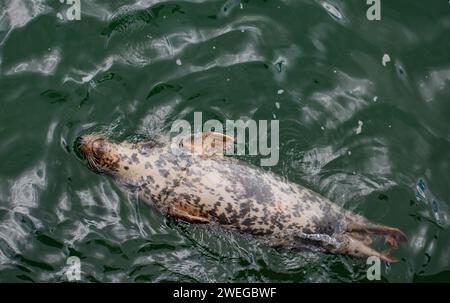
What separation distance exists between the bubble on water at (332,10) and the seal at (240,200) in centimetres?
254

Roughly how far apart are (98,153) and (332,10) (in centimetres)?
367

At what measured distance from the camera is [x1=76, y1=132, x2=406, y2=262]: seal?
6.73 meters

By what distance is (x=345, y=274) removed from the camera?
22.9ft

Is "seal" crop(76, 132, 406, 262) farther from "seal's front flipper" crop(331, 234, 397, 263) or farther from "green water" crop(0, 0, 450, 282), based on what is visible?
"green water" crop(0, 0, 450, 282)

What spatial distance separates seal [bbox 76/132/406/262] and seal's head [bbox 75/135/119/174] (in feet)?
0.26

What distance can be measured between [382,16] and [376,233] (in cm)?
308

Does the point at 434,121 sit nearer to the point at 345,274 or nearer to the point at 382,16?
the point at 382,16

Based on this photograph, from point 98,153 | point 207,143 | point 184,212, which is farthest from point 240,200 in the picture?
point 98,153

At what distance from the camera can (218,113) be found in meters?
7.79

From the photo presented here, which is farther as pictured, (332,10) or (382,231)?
(332,10)

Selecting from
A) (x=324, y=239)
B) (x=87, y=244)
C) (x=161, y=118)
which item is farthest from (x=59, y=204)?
(x=324, y=239)

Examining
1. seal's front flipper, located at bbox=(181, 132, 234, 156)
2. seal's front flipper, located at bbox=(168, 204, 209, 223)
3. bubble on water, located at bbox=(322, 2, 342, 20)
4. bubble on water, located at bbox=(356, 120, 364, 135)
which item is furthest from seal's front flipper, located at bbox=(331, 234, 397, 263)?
bubble on water, located at bbox=(322, 2, 342, 20)

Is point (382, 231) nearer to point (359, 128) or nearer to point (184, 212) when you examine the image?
point (359, 128)

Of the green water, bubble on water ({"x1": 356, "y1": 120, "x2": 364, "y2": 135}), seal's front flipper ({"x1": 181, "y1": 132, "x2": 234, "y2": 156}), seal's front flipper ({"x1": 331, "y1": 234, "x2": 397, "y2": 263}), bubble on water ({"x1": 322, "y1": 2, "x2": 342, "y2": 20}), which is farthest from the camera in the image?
bubble on water ({"x1": 322, "y1": 2, "x2": 342, "y2": 20})
